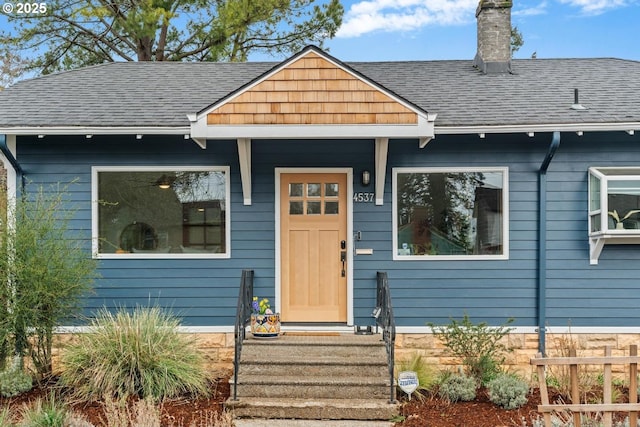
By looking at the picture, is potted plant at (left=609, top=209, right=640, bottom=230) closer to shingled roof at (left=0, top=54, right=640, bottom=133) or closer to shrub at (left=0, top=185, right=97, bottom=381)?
shingled roof at (left=0, top=54, right=640, bottom=133)

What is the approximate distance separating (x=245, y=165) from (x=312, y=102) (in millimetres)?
1209

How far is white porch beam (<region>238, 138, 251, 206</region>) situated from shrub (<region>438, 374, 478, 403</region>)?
10.3 ft

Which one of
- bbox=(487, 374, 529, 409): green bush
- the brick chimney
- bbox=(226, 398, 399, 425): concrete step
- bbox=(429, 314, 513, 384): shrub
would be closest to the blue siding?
bbox=(429, 314, 513, 384): shrub

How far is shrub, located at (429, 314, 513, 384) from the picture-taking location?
596 cm

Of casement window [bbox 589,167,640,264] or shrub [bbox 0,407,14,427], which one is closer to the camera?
shrub [bbox 0,407,14,427]

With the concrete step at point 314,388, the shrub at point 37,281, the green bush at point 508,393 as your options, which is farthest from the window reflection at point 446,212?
the shrub at point 37,281

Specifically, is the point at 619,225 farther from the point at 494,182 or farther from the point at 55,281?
the point at 55,281

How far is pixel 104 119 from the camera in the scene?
657 centimetres

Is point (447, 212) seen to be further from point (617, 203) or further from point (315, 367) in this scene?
point (315, 367)

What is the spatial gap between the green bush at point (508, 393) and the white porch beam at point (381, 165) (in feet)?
8.10

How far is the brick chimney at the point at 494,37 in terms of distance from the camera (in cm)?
823

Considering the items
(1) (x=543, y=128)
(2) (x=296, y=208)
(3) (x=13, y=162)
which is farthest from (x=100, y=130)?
(1) (x=543, y=128)

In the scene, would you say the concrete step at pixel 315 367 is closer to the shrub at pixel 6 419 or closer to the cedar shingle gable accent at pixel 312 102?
the shrub at pixel 6 419

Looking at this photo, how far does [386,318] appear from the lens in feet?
20.1
